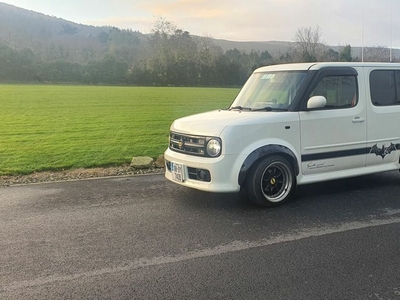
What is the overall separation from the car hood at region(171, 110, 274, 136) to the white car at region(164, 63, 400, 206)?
1cm

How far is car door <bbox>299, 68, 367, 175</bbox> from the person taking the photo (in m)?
5.83

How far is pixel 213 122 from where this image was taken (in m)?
5.54

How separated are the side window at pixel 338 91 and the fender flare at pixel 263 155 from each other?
989 millimetres

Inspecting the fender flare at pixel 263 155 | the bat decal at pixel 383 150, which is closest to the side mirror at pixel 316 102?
the fender flare at pixel 263 155

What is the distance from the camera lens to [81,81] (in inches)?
2714

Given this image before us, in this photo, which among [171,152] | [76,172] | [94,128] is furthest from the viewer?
[94,128]

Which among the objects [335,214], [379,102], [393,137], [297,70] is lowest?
[335,214]

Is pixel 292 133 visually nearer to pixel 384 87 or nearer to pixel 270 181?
pixel 270 181

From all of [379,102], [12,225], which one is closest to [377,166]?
[379,102]

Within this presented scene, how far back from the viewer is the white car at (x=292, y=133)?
5367 mm

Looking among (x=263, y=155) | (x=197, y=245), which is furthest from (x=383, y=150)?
(x=197, y=245)

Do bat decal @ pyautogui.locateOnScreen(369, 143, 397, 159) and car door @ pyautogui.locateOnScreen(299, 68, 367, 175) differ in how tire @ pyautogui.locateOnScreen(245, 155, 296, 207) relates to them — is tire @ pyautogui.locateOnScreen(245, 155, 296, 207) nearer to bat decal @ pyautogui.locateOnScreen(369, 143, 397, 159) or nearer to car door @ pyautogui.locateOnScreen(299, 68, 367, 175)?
car door @ pyautogui.locateOnScreen(299, 68, 367, 175)

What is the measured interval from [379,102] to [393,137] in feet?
2.13

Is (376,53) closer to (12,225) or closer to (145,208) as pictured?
(145,208)
